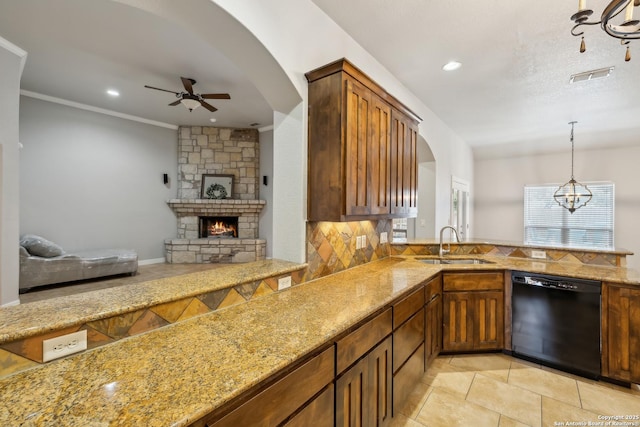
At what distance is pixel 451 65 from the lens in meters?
3.35

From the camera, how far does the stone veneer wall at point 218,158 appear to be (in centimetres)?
691

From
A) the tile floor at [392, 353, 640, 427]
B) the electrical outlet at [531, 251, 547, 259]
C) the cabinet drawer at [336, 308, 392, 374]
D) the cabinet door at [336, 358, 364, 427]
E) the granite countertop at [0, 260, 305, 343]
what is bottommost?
the tile floor at [392, 353, 640, 427]

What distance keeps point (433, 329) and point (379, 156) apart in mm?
1632

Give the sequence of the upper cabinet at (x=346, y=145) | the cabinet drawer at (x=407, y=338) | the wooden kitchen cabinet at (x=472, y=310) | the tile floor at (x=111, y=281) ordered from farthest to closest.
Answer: the tile floor at (x=111, y=281) < the wooden kitchen cabinet at (x=472, y=310) < the upper cabinet at (x=346, y=145) < the cabinet drawer at (x=407, y=338)

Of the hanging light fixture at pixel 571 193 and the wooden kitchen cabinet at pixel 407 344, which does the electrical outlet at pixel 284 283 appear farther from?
the hanging light fixture at pixel 571 193

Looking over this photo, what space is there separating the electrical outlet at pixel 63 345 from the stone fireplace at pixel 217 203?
18.9 feet

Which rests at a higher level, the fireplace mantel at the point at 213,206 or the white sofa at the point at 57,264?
the fireplace mantel at the point at 213,206

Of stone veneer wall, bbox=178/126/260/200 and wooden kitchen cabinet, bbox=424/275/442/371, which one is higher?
stone veneer wall, bbox=178/126/260/200

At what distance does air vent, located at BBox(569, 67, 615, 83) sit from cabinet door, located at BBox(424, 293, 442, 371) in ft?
10.4

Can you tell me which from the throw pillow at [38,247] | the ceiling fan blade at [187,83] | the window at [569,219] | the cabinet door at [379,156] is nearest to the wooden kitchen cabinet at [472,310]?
the cabinet door at [379,156]

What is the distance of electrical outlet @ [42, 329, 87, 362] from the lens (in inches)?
42.3

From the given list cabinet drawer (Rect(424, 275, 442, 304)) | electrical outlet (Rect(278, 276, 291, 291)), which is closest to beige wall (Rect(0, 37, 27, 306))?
electrical outlet (Rect(278, 276, 291, 291))

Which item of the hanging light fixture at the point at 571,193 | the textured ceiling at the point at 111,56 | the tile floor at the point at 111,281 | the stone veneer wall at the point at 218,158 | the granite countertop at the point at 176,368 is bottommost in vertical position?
the tile floor at the point at 111,281

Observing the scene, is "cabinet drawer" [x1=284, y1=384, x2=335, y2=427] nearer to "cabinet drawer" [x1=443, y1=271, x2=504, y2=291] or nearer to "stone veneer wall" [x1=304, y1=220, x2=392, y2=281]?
"stone veneer wall" [x1=304, y1=220, x2=392, y2=281]
